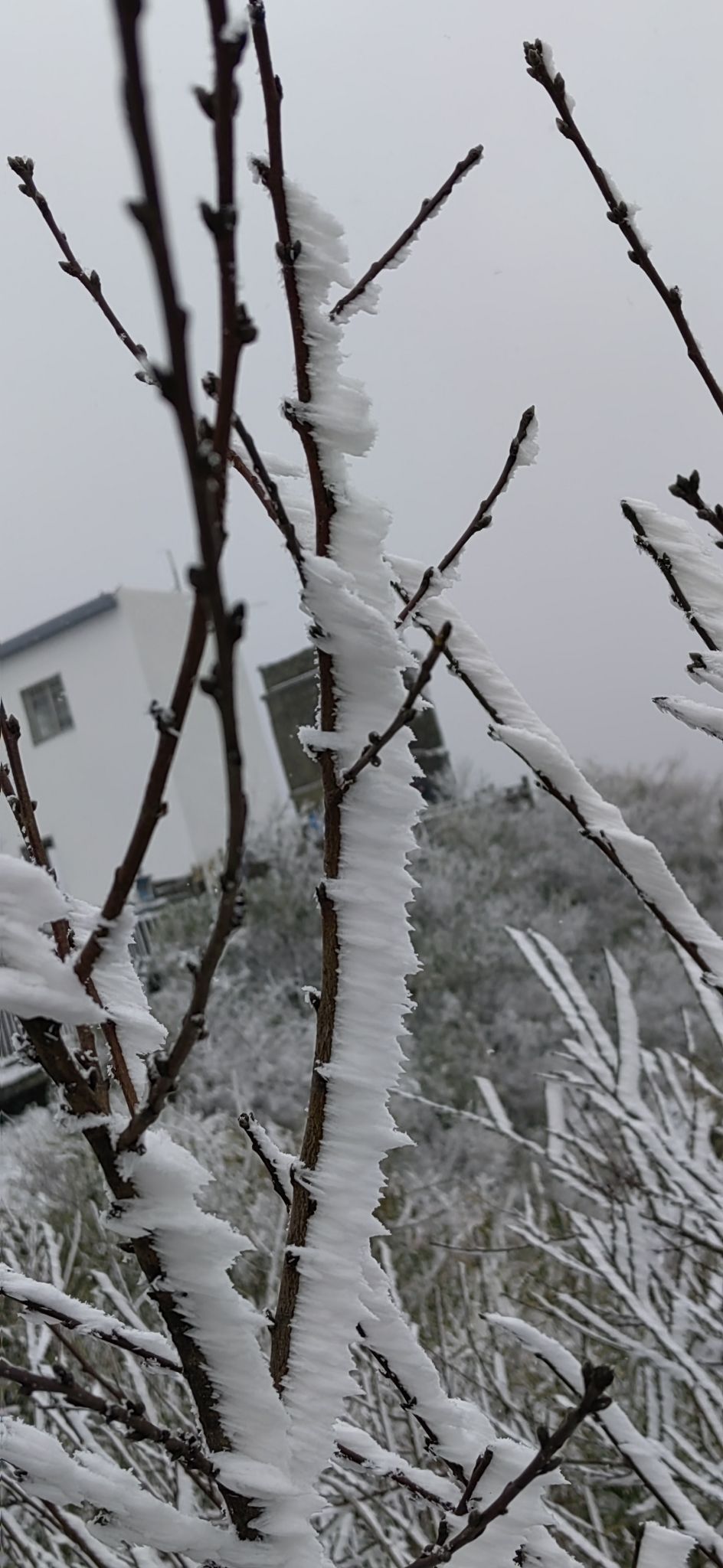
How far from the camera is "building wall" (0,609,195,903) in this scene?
9.62 meters

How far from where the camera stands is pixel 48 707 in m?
12.9

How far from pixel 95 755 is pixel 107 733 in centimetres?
24

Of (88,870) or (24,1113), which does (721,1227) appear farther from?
(88,870)

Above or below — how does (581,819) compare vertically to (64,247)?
below

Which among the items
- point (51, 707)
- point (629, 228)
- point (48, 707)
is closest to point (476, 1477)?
point (629, 228)

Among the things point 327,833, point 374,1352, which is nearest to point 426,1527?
point 374,1352

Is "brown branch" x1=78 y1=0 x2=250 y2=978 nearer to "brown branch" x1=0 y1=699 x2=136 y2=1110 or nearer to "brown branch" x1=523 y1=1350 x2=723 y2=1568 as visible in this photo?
"brown branch" x1=0 y1=699 x2=136 y2=1110

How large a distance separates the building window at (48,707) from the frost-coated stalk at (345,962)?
10.5m

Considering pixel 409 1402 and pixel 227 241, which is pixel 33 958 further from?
pixel 409 1402

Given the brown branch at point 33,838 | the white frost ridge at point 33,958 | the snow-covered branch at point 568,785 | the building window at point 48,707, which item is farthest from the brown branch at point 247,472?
the building window at point 48,707

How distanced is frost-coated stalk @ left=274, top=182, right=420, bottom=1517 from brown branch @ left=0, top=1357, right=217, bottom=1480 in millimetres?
67

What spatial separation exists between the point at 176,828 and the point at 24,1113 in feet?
17.2

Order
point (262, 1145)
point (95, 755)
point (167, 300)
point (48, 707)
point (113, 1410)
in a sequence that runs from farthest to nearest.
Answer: point (48, 707)
point (95, 755)
point (262, 1145)
point (113, 1410)
point (167, 300)

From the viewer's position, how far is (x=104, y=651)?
42.9 feet
